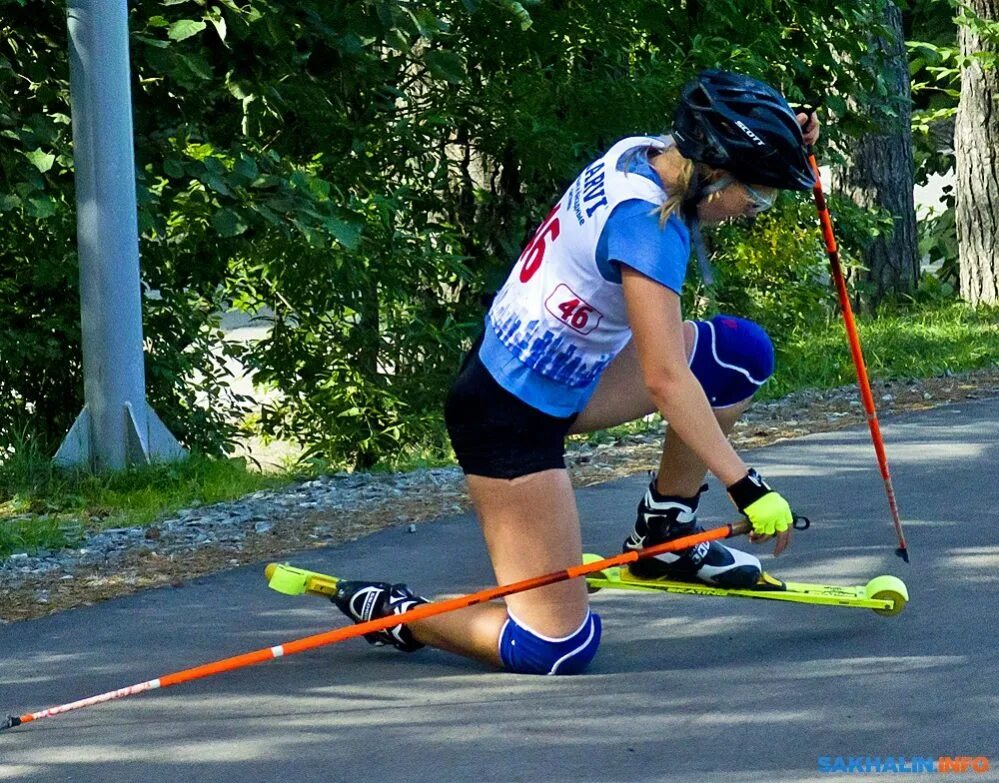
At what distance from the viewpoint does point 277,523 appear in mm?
6609

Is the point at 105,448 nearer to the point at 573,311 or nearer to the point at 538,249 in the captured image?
the point at 538,249

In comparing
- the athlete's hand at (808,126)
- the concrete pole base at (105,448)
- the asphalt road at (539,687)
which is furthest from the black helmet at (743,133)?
the concrete pole base at (105,448)

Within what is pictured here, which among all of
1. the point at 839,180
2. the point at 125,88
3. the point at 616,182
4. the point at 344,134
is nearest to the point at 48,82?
the point at 125,88

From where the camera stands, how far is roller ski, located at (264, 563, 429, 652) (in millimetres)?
4723

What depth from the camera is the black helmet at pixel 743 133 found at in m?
4.26

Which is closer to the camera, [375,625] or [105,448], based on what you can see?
[375,625]

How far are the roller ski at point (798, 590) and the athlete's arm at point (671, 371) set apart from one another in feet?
2.54

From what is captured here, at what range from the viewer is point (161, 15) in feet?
25.3

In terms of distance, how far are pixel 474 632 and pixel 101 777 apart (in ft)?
3.72

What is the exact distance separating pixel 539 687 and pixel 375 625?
0.48m

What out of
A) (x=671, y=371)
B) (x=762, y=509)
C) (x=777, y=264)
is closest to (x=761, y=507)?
(x=762, y=509)

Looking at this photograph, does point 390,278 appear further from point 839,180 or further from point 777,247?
point 839,180

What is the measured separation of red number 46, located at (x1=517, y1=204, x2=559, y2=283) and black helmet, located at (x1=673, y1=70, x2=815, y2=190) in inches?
16.0

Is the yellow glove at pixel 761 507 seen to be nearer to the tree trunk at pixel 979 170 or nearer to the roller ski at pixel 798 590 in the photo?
the roller ski at pixel 798 590
